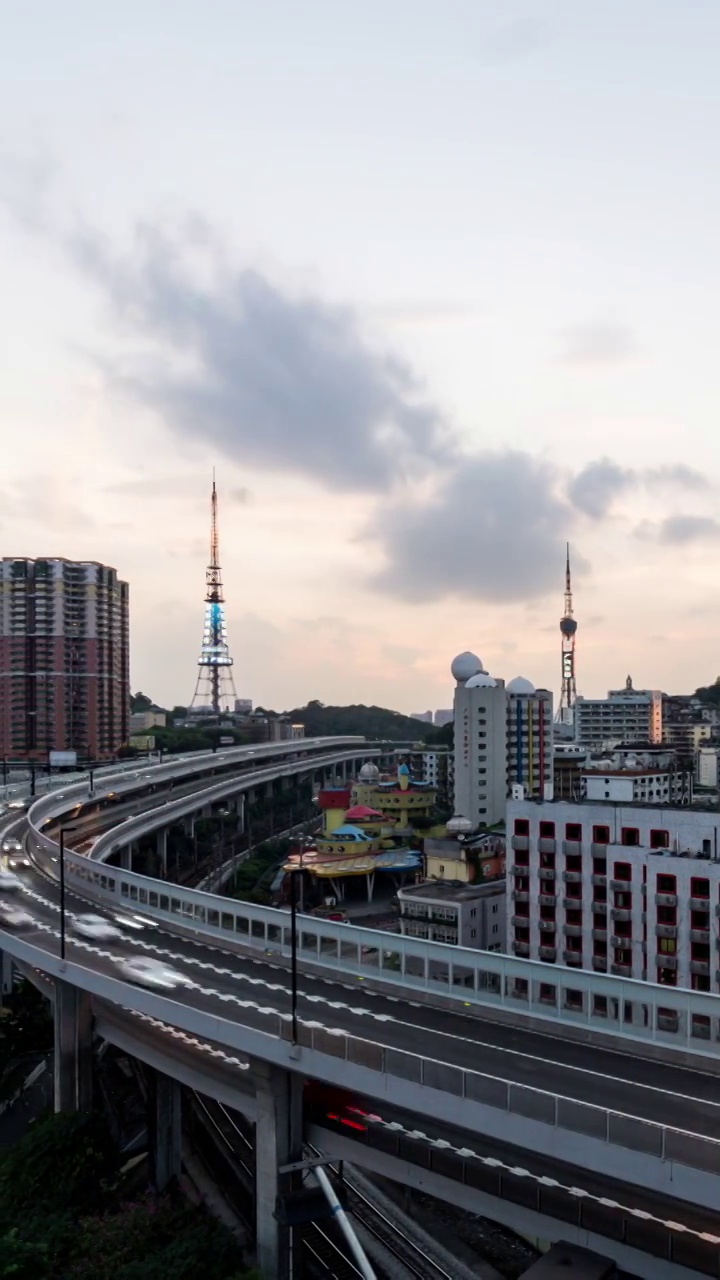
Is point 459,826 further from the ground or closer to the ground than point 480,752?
closer to the ground

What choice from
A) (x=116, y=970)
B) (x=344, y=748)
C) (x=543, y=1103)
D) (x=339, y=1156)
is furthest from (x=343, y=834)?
(x=344, y=748)

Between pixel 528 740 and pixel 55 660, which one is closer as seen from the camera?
pixel 528 740

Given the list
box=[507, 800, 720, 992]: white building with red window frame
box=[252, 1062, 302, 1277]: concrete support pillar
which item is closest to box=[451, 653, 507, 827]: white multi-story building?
box=[507, 800, 720, 992]: white building with red window frame

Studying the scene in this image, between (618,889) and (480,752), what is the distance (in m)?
44.7

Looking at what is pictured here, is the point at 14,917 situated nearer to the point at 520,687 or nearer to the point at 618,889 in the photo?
the point at 618,889

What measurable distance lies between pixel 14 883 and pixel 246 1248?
24034 mm

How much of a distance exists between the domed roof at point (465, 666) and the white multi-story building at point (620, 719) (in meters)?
66.9

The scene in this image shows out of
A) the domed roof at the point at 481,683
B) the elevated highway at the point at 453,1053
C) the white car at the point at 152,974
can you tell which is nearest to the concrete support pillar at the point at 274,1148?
the elevated highway at the point at 453,1053

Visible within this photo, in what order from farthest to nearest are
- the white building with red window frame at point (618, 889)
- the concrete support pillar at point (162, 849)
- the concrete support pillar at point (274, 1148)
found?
the concrete support pillar at point (162, 849), the white building with red window frame at point (618, 889), the concrete support pillar at point (274, 1148)

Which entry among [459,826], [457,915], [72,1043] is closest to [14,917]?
[72,1043]

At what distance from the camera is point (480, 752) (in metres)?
86.8

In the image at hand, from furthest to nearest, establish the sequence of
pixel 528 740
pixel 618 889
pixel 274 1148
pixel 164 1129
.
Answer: pixel 528 740, pixel 618 889, pixel 164 1129, pixel 274 1148

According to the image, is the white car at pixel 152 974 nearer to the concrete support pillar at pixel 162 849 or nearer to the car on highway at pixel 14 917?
the car on highway at pixel 14 917

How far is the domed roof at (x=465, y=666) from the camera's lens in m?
99.4
